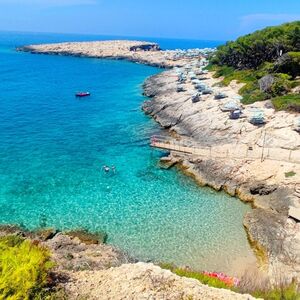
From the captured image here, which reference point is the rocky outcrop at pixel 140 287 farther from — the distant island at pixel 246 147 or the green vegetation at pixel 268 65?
the green vegetation at pixel 268 65

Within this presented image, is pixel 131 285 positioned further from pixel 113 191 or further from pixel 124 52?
pixel 124 52

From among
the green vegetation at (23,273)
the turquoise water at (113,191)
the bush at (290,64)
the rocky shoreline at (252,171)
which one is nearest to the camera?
the green vegetation at (23,273)

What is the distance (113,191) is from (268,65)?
42077mm

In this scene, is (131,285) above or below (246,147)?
above

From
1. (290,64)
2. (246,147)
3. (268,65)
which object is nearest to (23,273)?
(246,147)

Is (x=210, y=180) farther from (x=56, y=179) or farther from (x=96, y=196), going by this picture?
(x=56, y=179)

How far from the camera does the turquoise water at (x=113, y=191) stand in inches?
1005

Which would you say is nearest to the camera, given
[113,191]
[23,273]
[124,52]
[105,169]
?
[23,273]

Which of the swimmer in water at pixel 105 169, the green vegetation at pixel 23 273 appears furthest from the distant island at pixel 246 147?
the swimmer in water at pixel 105 169

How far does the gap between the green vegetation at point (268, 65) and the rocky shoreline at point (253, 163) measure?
2.39m

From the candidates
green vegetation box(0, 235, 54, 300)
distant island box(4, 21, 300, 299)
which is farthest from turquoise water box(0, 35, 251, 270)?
green vegetation box(0, 235, 54, 300)

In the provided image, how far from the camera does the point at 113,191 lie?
1291 inches

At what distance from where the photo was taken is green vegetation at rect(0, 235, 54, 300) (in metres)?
A: 10.6

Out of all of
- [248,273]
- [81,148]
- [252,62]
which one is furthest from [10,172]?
[252,62]
